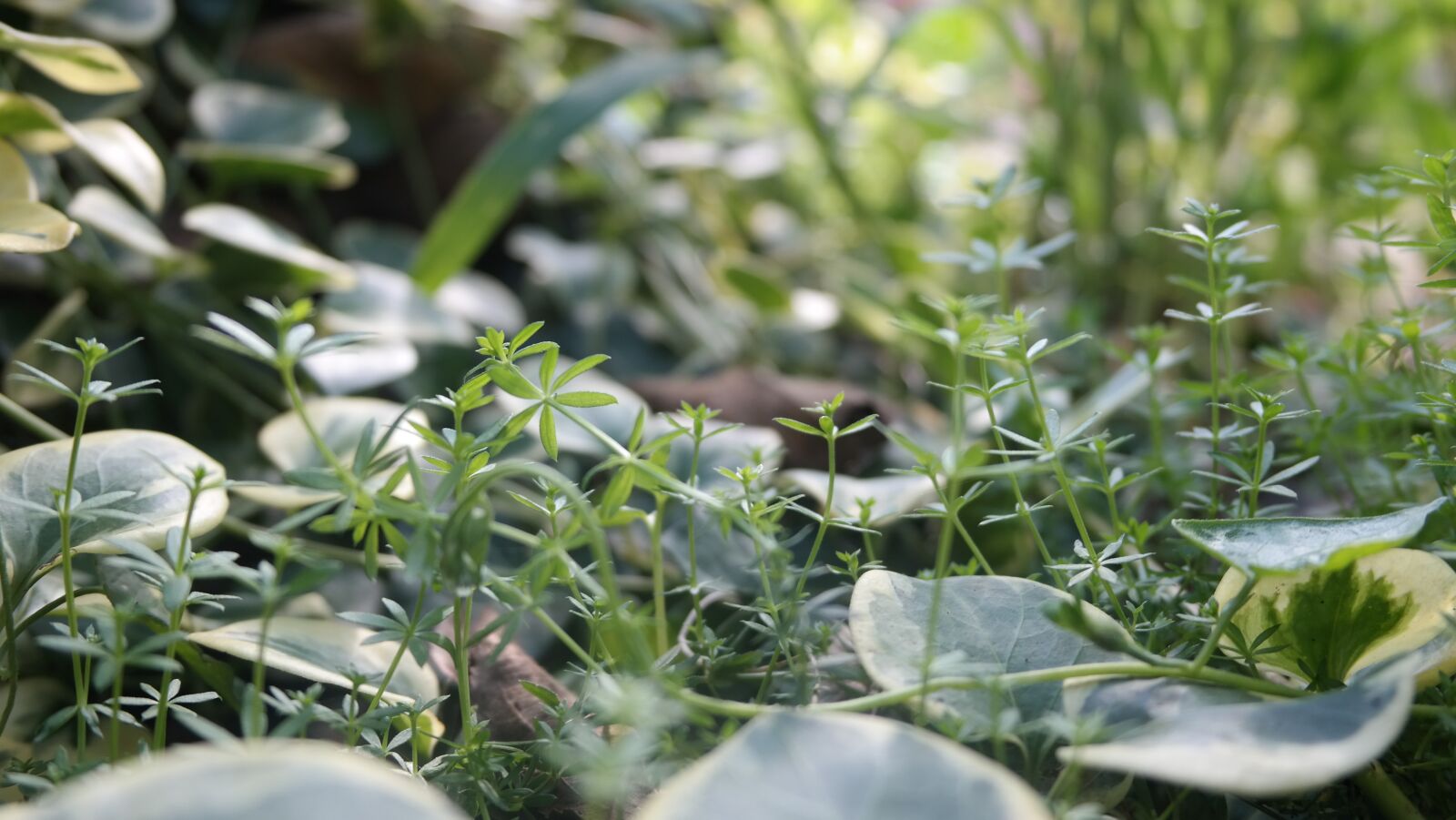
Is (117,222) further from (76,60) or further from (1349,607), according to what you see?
(1349,607)

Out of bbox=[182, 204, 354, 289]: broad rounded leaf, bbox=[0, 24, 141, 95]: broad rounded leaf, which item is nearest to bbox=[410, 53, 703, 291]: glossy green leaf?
bbox=[182, 204, 354, 289]: broad rounded leaf

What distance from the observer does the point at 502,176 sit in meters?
0.79

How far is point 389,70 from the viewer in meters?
0.96

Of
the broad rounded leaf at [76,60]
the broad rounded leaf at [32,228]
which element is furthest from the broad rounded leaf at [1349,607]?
the broad rounded leaf at [76,60]

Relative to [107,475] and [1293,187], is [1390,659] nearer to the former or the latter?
[107,475]

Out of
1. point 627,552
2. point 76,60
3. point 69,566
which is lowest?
point 627,552

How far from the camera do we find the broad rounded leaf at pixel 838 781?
26cm

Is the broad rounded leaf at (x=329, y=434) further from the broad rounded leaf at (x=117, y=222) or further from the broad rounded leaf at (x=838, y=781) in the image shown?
the broad rounded leaf at (x=838, y=781)

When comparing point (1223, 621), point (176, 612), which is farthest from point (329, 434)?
point (1223, 621)

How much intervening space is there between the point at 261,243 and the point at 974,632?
500 millimetres

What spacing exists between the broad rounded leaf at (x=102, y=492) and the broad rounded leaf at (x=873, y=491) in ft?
0.86

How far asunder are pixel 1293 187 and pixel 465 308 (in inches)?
49.6

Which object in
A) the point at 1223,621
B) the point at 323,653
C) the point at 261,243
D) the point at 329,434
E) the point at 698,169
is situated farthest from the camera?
the point at 698,169

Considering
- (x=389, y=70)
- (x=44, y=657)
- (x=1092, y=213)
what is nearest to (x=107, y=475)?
(x=44, y=657)
